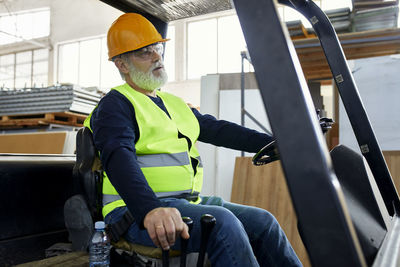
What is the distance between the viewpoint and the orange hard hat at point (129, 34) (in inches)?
81.7

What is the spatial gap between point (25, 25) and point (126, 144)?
17.8m

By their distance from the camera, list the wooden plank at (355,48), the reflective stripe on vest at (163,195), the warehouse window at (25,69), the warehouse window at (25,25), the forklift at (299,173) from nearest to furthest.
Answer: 1. the forklift at (299,173)
2. the reflective stripe on vest at (163,195)
3. the wooden plank at (355,48)
4. the warehouse window at (25,69)
5. the warehouse window at (25,25)

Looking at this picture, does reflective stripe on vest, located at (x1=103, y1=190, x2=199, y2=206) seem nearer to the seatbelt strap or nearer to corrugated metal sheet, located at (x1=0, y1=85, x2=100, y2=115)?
the seatbelt strap

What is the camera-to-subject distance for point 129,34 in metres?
2.11

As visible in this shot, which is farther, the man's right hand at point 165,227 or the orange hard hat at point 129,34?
the orange hard hat at point 129,34

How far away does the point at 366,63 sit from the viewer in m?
4.64

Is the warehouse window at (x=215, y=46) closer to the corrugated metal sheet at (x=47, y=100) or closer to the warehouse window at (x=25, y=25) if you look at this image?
the corrugated metal sheet at (x=47, y=100)

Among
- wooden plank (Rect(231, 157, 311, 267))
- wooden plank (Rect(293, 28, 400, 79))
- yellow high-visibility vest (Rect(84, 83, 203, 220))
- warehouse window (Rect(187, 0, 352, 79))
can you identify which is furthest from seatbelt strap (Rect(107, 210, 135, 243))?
warehouse window (Rect(187, 0, 352, 79))

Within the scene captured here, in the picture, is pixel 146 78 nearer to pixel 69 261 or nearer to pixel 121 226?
pixel 121 226

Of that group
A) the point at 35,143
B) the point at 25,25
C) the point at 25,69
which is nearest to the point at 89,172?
the point at 35,143

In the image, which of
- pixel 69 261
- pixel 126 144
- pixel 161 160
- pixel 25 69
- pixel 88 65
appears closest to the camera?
pixel 126 144

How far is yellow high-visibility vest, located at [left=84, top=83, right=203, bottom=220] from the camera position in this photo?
1.78 m

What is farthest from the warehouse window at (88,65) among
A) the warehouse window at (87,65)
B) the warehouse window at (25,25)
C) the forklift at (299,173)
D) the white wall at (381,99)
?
the forklift at (299,173)

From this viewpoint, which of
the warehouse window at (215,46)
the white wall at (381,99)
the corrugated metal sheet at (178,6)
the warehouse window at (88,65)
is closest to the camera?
the corrugated metal sheet at (178,6)
